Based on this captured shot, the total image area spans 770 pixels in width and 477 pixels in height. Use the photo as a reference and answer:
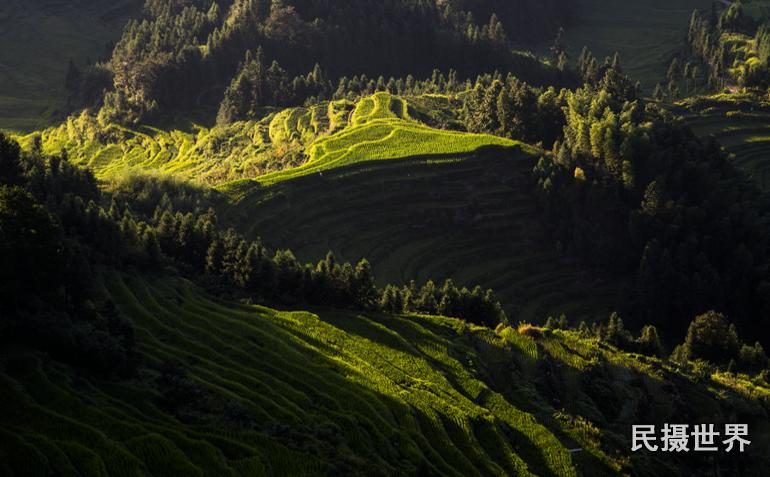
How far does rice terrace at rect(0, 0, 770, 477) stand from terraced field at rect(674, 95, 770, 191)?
2.58ft

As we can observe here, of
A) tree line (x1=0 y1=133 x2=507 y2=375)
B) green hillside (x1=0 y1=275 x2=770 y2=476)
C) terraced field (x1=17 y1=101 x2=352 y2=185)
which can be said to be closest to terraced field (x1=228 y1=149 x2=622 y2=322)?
terraced field (x1=17 y1=101 x2=352 y2=185)

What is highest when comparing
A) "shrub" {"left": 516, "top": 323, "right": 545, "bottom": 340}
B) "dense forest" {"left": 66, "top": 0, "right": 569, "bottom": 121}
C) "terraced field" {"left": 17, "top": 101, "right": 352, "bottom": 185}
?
"dense forest" {"left": 66, "top": 0, "right": 569, "bottom": 121}

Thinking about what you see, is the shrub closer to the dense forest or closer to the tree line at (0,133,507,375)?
the tree line at (0,133,507,375)

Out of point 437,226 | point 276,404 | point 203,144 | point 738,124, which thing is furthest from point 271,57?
A: point 276,404

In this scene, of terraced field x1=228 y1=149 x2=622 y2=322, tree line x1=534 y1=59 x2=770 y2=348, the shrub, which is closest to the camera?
the shrub

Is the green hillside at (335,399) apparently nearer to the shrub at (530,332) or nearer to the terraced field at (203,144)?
the shrub at (530,332)

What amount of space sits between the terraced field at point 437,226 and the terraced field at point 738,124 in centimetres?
5914

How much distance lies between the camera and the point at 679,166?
4567 inches

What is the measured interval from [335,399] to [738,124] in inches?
5615

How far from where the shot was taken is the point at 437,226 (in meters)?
110

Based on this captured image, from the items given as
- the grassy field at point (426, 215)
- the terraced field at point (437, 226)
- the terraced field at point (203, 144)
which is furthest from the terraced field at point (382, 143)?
the terraced field at point (203, 144)

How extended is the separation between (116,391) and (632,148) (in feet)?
299

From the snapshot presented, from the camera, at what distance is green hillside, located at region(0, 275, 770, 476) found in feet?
116

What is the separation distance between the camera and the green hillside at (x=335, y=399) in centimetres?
3528
